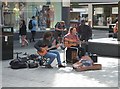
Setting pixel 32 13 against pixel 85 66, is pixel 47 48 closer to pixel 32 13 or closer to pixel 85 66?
pixel 85 66

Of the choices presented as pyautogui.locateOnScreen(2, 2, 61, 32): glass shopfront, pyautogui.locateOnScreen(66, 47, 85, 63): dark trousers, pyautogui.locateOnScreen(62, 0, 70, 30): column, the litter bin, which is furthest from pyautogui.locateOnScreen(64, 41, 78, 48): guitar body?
pyautogui.locateOnScreen(62, 0, 70, 30): column

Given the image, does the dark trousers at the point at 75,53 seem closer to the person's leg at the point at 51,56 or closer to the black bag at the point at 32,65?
the person's leg at the point at 51,56

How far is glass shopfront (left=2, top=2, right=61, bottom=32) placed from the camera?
75.2ft

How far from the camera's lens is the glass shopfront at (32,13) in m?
22.9

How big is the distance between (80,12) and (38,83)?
40.8 metres

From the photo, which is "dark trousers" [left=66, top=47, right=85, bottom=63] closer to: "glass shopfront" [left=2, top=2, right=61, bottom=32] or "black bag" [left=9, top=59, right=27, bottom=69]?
"black bag" [left=9, top=59, right=27, bottom=69]

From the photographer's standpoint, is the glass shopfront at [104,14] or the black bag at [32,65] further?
the glass shopfront at [104,14]

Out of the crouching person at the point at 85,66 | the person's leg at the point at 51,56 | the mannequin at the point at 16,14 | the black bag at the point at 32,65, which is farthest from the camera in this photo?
the mannequin at the point at 16,14

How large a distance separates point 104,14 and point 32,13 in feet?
68.2

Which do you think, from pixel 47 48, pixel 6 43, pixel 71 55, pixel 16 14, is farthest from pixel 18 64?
pixel 16 14

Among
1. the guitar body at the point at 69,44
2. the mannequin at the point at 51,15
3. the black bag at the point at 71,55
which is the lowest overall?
the black bag at the point at 71,55

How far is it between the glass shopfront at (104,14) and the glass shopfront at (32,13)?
17688mm

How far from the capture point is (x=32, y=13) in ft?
80.7

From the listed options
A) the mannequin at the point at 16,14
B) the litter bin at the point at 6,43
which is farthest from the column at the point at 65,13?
the litter bin at the point at 6,43
